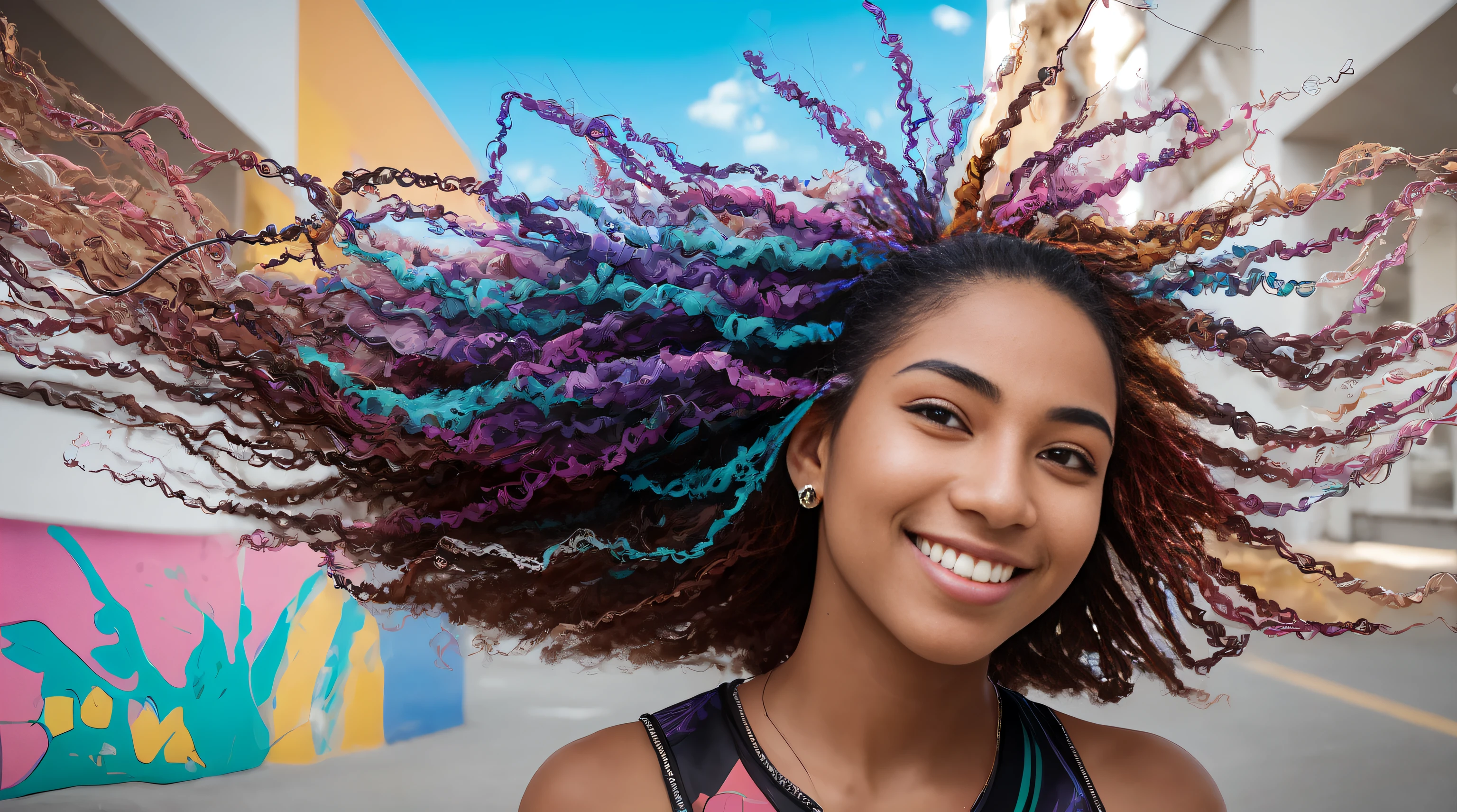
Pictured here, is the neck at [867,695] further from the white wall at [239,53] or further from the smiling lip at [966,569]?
the white wall at [239,53]

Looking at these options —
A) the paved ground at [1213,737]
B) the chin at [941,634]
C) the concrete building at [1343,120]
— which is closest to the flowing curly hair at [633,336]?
the chin at [941,634]

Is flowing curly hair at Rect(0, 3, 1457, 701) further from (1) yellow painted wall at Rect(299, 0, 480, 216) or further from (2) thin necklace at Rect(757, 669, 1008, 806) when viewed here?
(1) yellow painted wall at Rect(299, 0, 480, 216)

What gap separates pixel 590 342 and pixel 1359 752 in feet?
10.3

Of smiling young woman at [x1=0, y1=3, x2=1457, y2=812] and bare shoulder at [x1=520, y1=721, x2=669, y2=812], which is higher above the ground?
smiling young woman at [x1=0, y1=3, x2=1457, y2=812]

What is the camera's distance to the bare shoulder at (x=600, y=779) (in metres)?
1.21

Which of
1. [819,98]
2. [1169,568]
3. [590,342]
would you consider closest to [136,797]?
[590,342]

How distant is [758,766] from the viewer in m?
1.24

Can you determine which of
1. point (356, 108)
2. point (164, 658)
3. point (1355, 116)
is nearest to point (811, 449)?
point (164, 658)

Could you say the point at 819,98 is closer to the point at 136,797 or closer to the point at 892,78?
the point at 892,78

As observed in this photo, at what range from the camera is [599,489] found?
4.59ft

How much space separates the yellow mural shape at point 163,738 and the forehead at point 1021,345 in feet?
6.65

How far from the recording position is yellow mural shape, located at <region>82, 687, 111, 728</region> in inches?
76.9

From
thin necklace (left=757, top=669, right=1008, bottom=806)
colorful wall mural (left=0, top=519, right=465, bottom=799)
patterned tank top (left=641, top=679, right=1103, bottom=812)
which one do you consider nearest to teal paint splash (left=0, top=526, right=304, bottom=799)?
colorful wall mural (left=0, top=519, right=465, bottom=799)

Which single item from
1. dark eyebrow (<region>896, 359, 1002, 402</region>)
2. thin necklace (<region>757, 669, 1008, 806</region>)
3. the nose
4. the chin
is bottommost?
thin necklace (<region>757, 669, 1008, 806</region>)
